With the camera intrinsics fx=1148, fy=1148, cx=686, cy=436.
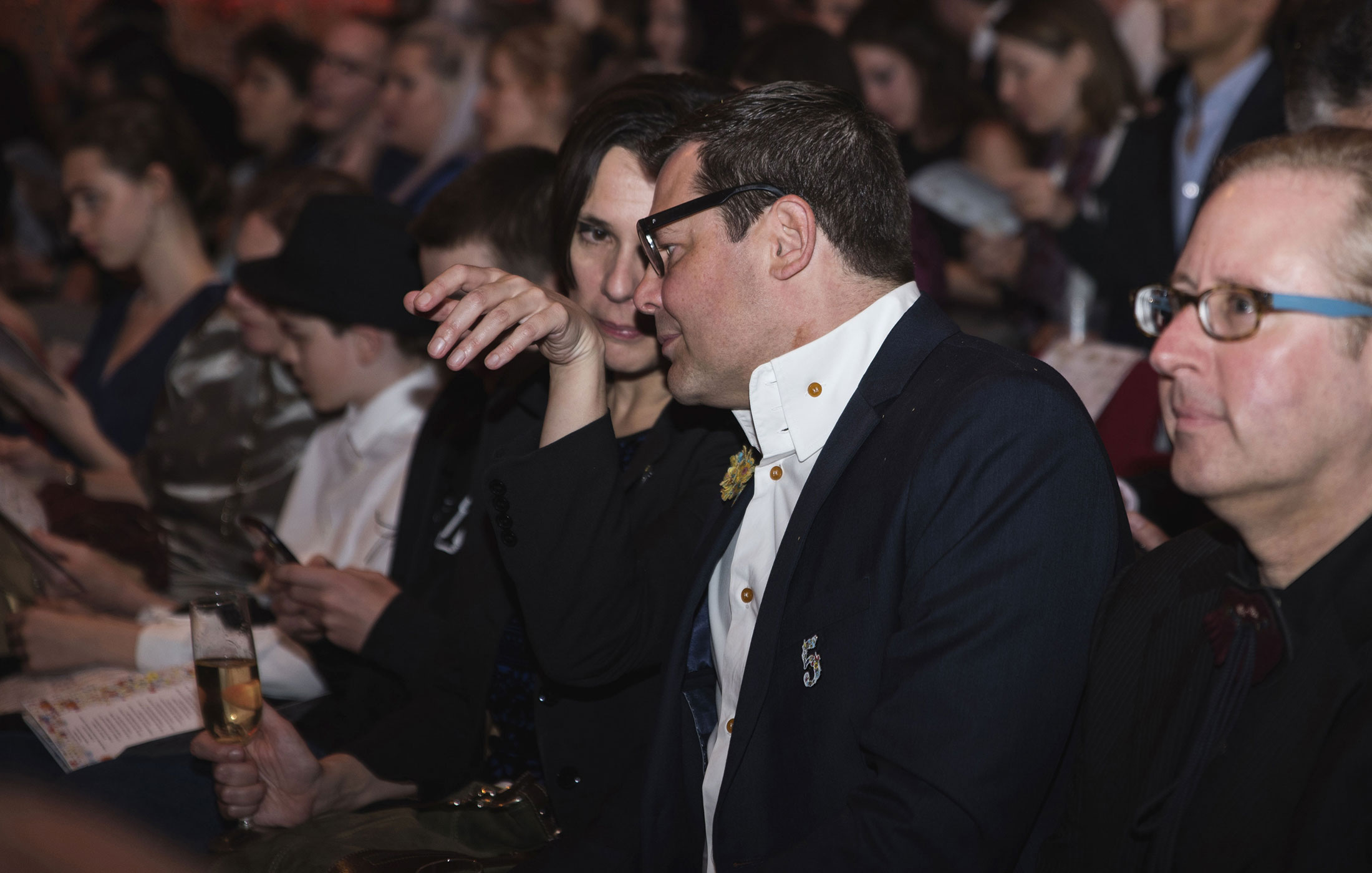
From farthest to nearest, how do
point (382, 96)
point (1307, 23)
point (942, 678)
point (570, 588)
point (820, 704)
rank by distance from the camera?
point (382, 96) < point (1307, 23) < point (570, 588) < point (820, 704) < point (942, 678)

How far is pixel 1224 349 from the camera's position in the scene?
4.35 ft

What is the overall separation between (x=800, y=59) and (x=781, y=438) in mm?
2003

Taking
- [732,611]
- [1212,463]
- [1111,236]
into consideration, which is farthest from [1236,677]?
[1111,236]

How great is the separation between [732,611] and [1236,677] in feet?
2.13

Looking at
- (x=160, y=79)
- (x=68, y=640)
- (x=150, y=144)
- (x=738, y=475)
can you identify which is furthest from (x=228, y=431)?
(x=160, y=79)

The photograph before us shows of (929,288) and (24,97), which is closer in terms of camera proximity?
(929,288)

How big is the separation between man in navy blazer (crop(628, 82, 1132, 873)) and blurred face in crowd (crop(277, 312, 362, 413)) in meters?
1.36

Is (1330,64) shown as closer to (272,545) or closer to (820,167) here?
(820,167)

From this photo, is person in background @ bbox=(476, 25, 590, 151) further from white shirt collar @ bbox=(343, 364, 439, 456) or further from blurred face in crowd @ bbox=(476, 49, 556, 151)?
white shirt collar @ bbox=(343, 364, 439, 456)

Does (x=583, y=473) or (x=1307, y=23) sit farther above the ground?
(x=1307, y=23)

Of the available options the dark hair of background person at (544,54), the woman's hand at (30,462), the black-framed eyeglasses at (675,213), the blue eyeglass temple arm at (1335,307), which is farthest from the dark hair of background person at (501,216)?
the dark hair of background person at (544,54)

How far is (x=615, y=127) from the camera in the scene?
2.02m

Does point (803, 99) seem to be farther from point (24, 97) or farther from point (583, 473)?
point (24, 97)

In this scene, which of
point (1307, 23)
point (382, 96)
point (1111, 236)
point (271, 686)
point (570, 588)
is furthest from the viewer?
point (382, 96)
